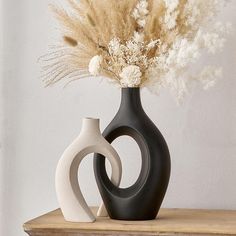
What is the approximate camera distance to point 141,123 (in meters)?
1.80

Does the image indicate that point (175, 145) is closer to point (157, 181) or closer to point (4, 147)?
point (157, 181)

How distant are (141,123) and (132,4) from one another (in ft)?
1.07

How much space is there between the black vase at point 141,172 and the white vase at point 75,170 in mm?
42

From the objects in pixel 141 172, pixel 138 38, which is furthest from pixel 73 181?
pixel 138 38

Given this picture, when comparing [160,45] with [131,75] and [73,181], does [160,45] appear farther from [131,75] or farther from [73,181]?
[73,181]

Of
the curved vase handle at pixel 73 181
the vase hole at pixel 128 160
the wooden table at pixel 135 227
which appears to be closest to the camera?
the wooden table at pixel 135 227

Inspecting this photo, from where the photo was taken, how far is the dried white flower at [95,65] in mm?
1771

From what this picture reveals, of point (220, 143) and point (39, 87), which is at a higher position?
point (39, 87)

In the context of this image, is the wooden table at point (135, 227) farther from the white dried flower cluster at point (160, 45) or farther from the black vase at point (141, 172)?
the white dried flower cluster at point (160, 45)

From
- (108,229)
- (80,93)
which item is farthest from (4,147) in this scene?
(108,229)

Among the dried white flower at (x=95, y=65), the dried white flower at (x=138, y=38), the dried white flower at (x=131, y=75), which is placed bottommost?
the dried white flower at (x=131, y=75)

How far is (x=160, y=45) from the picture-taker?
1.79 meters

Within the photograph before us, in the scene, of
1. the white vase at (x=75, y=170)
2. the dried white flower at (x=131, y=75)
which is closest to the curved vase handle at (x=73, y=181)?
the white vase at (x=75, y=170)

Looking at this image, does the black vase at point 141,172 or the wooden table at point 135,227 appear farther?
the black vase at point 141,172
